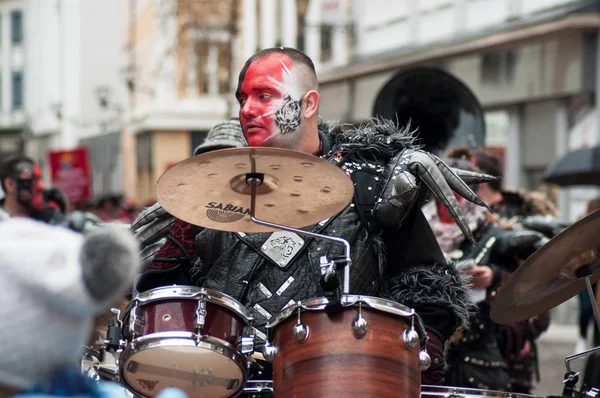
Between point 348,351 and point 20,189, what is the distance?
16.7ft

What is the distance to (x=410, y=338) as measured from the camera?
350 centimetres

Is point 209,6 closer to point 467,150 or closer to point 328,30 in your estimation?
point 328,30

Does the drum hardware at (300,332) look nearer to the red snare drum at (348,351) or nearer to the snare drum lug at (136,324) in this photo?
the red snare drum at (348,351)

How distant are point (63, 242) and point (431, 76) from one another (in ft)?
20.9

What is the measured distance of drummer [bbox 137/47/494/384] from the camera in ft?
13.4

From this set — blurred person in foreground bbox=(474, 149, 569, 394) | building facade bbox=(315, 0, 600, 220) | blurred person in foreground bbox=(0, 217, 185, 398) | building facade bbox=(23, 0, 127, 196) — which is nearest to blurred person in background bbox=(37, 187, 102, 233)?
blurred person in foreground bbox=(474, 149, 569, 394)

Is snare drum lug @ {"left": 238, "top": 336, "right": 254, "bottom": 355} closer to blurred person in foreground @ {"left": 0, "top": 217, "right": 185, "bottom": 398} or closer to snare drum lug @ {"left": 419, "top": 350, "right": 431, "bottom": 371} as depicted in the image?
snare drum lug @ {"left": 419, "top": 350, "right": 431, "bottom": 371}

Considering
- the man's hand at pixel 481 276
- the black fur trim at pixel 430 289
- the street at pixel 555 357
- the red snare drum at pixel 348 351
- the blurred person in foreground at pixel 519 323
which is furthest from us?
the street at pixel 555 357

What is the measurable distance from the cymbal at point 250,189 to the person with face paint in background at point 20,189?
175 inches

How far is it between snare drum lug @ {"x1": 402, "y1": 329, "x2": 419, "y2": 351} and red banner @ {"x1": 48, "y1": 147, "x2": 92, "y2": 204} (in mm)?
17970

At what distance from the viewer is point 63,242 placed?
2.22 m

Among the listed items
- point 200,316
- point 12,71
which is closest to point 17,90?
point 12,71

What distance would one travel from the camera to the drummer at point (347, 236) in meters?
4.10

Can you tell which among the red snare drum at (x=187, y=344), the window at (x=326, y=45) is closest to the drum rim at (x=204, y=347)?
the red snare drum at (x=187, y=344)
